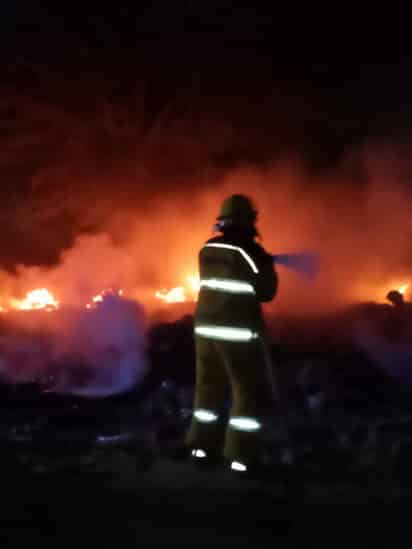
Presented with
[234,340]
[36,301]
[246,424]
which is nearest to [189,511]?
[246,424]

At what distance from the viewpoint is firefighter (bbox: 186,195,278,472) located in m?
4.21

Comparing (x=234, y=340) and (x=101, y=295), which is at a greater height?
(x=101, y=295)

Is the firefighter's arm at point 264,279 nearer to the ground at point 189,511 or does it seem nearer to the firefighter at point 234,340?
the firefighter at point 234,340

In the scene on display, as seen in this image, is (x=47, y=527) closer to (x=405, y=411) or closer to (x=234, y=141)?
(x=405, y=411)

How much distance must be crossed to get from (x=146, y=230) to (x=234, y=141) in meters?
1.93

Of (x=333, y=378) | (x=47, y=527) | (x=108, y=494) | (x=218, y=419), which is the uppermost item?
(x=333, y=378)

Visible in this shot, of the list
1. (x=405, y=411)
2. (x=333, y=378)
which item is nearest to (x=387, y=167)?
(x=333, y=378)

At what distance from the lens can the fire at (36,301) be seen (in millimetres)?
9977

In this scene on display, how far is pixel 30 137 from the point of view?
10.3 metres

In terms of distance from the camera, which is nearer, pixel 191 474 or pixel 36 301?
pixel 191 474

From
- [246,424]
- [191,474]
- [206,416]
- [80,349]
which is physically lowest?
[191,474]

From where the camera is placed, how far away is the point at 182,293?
33.6 feet

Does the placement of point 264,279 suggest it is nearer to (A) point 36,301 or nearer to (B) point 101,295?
(B) point 101,295

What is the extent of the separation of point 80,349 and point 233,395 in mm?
4123
